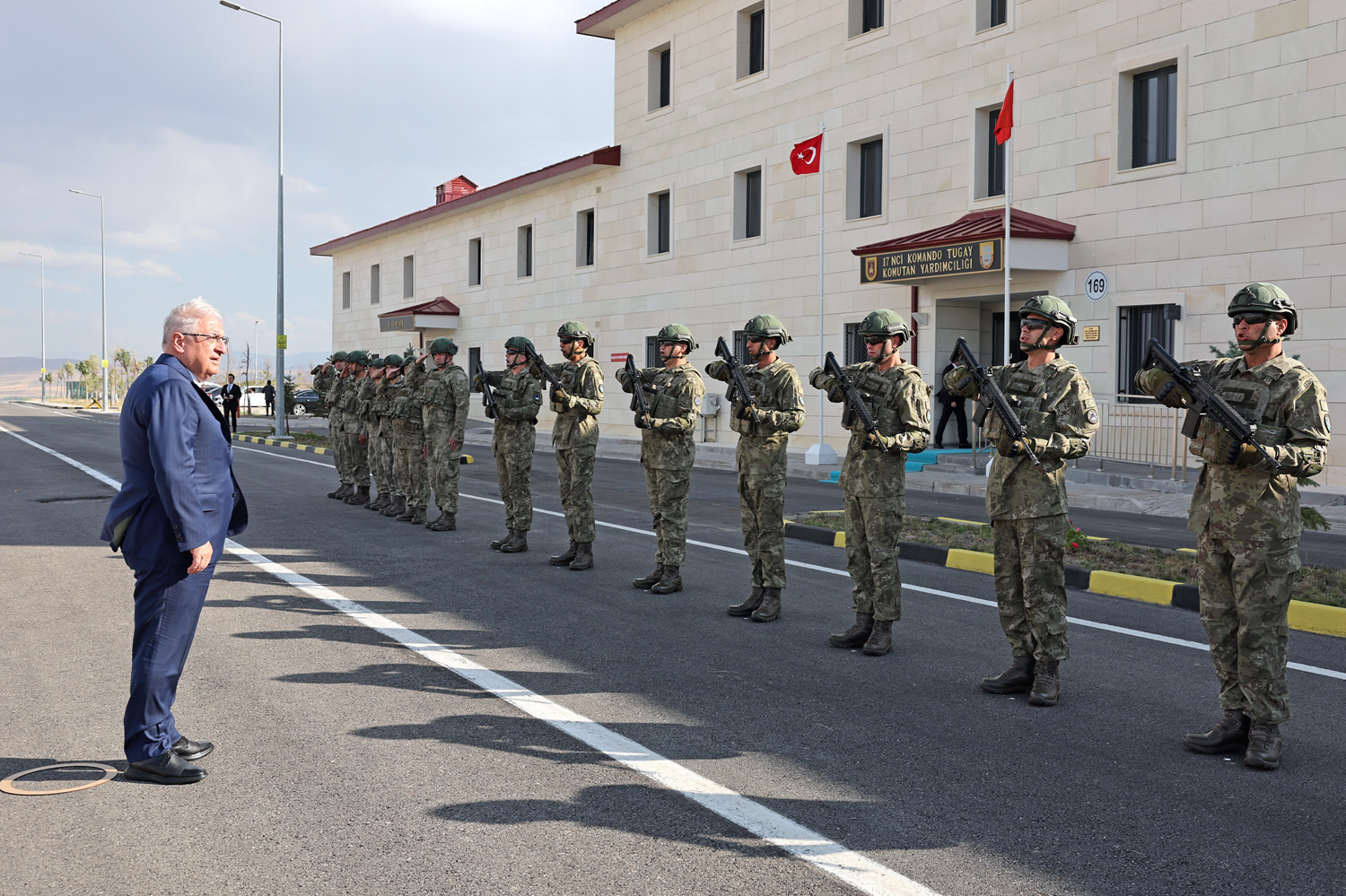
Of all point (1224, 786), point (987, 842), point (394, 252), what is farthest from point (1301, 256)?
point (394, 252)

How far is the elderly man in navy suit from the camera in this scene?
13.5 ft

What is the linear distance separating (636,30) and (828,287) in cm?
1093

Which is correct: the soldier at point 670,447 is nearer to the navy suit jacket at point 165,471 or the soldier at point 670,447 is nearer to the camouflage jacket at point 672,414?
the camouflage jacket at point 672,414

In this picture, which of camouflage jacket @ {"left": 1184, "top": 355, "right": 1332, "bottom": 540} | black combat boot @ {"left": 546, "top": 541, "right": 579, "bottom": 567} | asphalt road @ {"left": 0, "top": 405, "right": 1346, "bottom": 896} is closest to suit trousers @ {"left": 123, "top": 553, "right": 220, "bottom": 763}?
asphalt road @ {"left": 0, "top": 405, "right": 1346, "bottom": 896}

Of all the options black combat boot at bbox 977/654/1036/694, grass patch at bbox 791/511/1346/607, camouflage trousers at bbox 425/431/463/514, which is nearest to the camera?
black combat boot at bbox 977/654/1036/694

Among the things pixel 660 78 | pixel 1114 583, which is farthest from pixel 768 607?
pixel 660 78

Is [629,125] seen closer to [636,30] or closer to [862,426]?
[636,30]

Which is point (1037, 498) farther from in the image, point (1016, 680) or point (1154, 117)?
point (1154, 117)

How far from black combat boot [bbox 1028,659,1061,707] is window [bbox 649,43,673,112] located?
24.9m

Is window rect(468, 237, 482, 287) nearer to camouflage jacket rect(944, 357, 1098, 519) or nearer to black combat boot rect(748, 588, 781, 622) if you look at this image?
black combat boot rect(748, 588, 781, 622)

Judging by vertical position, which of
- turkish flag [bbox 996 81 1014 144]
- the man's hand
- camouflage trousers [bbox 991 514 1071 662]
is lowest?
camouflage trousers [bbox 991 514 1071 662]

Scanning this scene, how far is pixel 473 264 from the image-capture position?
120 ft

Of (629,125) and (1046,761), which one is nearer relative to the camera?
(1046,761)

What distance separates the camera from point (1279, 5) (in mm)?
14898
